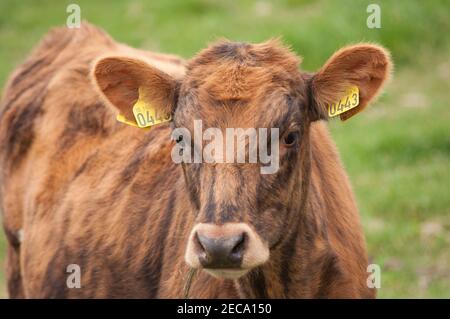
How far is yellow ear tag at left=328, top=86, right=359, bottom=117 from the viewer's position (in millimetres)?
5352

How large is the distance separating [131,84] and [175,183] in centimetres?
73

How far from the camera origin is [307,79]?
210 inches

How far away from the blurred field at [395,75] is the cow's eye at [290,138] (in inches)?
126

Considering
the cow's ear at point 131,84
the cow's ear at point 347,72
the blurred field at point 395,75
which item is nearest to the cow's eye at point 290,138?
the cow's ear at point 347,72

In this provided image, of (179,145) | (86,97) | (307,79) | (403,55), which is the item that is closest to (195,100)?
(179,145)

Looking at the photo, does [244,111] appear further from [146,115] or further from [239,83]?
[146,115]

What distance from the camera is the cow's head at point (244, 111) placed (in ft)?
15.5

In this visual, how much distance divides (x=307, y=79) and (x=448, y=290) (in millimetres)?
3290

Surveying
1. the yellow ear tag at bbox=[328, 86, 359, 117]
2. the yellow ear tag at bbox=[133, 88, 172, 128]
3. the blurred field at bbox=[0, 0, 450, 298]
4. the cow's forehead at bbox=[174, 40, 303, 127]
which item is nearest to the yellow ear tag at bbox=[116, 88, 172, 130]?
the yellow ear tag at bbox=[133, 88, 172, 128]

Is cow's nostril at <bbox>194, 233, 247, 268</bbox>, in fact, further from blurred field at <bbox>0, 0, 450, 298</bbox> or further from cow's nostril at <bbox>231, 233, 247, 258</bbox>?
blurred field at <bbox>0, 0, 450, 298</bbox>

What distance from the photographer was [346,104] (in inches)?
211

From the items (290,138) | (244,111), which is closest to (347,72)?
(290,138)

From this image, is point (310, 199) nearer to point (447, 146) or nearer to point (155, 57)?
point (155, 57)

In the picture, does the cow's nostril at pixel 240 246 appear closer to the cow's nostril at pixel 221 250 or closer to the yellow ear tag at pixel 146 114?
the cow's nostril at pixel 221 250
